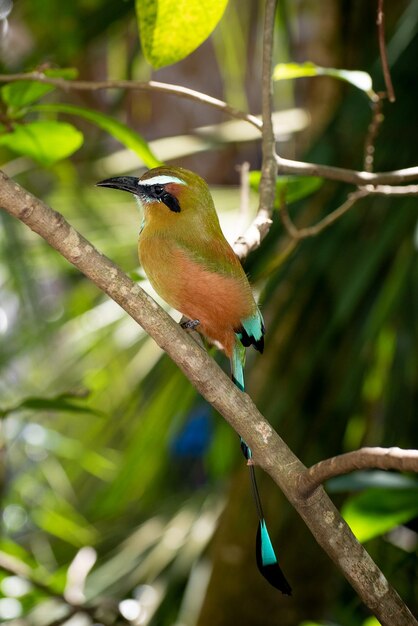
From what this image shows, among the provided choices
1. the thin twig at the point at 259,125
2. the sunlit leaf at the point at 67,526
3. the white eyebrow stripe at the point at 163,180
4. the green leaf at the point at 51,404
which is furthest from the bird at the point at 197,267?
the sunlit leaf at the point at 67,526

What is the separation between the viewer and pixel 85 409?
1140 mm

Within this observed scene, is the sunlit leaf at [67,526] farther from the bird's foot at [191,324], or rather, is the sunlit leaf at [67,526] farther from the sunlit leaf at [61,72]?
the sunlit leaf at [61,72]

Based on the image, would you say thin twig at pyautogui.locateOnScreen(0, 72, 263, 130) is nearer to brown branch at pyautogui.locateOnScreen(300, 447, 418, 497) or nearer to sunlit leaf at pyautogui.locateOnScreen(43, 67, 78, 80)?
sunlit leaf at pyautogui.locateOnScreen(43, 67, 78, 80)

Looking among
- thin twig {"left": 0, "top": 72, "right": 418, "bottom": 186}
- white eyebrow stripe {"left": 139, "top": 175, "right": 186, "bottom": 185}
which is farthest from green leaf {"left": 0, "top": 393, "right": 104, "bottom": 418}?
thin twig {"left": 0, "top": 72, "right": 418, "bottom": 186}

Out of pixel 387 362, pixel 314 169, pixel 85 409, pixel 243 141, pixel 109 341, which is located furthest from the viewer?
pixel 243 141

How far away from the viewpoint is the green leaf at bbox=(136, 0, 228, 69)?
3.35 feet

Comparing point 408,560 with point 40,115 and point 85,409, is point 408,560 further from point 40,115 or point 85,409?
point 40,115

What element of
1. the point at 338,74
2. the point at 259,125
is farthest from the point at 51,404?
the point at 338,74

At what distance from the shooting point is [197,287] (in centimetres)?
98

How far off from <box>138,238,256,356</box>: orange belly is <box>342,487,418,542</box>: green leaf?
10.6 inches

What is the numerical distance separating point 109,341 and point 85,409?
0.86m

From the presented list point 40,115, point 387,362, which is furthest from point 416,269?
point 40,115

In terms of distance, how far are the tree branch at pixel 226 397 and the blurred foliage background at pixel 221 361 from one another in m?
0.29

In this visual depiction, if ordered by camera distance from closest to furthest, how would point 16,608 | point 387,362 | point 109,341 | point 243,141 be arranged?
point 16,608
point 387,362
point 109,341
point 243,141
